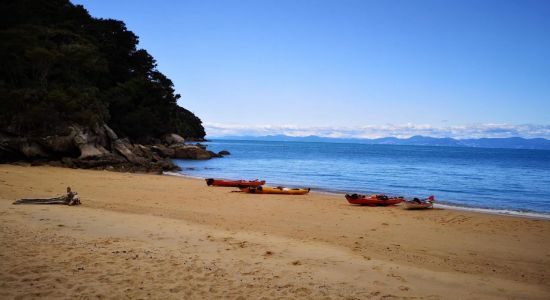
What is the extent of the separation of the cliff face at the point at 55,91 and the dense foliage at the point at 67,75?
7cm

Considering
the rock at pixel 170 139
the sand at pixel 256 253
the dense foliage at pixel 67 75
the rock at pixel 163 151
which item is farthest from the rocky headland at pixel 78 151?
the rock at pixel 170 139

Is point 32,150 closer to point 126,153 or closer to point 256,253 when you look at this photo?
point 126,153

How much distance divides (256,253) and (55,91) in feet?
94.5

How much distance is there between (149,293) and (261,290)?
1.72 m

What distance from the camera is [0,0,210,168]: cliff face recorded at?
94.0 ft

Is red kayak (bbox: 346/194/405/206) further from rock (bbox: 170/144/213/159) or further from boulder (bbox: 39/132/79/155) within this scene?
rock (bbox: 170/144/213/159)

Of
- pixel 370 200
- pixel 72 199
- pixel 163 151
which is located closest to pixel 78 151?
pixel 72 199

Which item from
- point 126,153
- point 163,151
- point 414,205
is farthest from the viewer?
point 163,151

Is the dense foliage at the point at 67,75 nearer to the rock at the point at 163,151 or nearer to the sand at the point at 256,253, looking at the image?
the rock at the point at 163,151

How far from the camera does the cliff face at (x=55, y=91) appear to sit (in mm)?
28656

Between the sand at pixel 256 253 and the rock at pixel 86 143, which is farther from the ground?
the rock at pixel 86 143

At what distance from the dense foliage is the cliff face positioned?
0.22 feet

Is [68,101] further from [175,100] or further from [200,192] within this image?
[175,100]

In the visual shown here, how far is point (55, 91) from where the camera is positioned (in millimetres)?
30406
